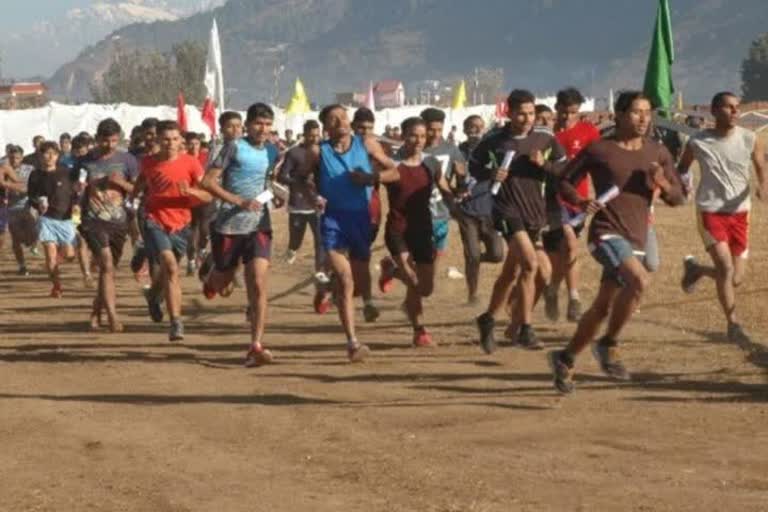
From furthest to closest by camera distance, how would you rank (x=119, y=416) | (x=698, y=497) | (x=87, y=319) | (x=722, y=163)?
(x=87, y=319) < (x=722, y=163) < (x=119, y=416) < (x=698, y=497)

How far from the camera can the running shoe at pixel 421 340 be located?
1320cm

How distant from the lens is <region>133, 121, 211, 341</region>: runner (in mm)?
13820

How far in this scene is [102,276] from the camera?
14.9 m

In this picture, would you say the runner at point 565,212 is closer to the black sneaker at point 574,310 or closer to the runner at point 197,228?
the black sneaker at point 574,310

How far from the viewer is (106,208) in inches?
591

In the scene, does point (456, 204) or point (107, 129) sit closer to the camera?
point (456, 204)

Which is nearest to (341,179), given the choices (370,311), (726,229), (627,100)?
(370,311)

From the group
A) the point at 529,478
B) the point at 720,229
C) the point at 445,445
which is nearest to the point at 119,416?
the point at 445,445

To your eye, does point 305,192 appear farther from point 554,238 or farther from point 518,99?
point 554,238

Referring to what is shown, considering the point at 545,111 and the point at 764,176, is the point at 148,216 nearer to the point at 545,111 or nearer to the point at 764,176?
the point at 545,111

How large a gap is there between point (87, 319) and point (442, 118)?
427 cm

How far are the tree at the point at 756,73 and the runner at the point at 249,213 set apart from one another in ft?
483

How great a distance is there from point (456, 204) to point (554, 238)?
35.7 inches

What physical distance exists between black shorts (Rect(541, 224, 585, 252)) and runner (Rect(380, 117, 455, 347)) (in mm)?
948
